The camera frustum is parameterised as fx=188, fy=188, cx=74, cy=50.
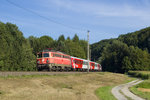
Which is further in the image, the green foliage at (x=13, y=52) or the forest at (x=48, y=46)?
the forest at (x=48, y=46)

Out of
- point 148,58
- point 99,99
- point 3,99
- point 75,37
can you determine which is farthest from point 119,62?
point 3,99

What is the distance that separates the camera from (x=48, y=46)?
93188mm

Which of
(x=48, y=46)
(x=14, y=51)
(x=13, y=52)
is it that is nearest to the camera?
(x=13, y=52)

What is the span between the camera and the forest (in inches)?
2337

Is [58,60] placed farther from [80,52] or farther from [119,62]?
[119,62]

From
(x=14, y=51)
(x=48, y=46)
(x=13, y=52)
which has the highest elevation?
(x=48, y=46)

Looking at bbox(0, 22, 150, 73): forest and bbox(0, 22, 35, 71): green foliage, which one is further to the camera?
bbox(0, 22, 150, 73): forest

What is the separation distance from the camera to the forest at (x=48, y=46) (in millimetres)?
59369

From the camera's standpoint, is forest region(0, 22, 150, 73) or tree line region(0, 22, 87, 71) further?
forest region(0, 22, 150, 73)

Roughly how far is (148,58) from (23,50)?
8452 centimetres

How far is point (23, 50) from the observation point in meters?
64.5

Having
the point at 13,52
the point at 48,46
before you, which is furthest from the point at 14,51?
the point at 48,46

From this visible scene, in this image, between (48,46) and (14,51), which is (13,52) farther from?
(48,46)

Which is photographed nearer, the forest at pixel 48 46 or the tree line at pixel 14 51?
the tree line at pixel 14 51
